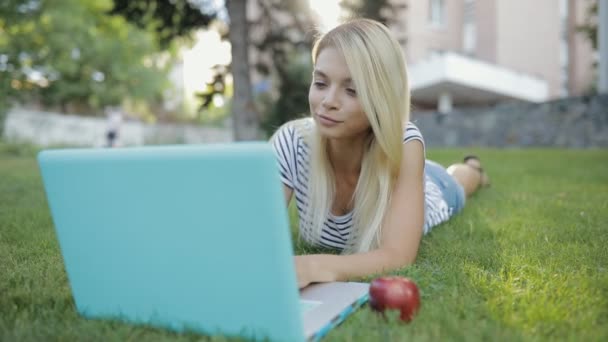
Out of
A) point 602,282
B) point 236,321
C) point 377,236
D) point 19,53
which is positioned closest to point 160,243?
point 236,321

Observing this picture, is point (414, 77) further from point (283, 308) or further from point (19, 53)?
point (283, 308)

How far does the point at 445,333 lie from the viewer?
152 centimetres

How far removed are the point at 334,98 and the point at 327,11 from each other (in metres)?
6.10

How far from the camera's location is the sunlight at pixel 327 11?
7387mm

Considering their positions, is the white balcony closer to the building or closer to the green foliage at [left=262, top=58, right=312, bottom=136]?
the building

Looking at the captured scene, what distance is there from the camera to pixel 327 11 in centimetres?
775

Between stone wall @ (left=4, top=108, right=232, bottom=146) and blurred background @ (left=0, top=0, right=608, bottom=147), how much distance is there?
0.22ft

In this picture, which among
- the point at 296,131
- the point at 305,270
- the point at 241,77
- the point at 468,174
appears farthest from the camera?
the point at 241,77

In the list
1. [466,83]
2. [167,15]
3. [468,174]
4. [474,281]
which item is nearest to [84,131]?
[167,15]

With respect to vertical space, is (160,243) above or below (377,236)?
above

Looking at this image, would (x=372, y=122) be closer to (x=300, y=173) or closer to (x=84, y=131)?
(x=300, y=173)

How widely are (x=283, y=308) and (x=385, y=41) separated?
1.22 m

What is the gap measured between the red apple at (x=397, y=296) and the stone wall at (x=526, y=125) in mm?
10797

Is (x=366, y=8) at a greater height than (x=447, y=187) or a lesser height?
greater
